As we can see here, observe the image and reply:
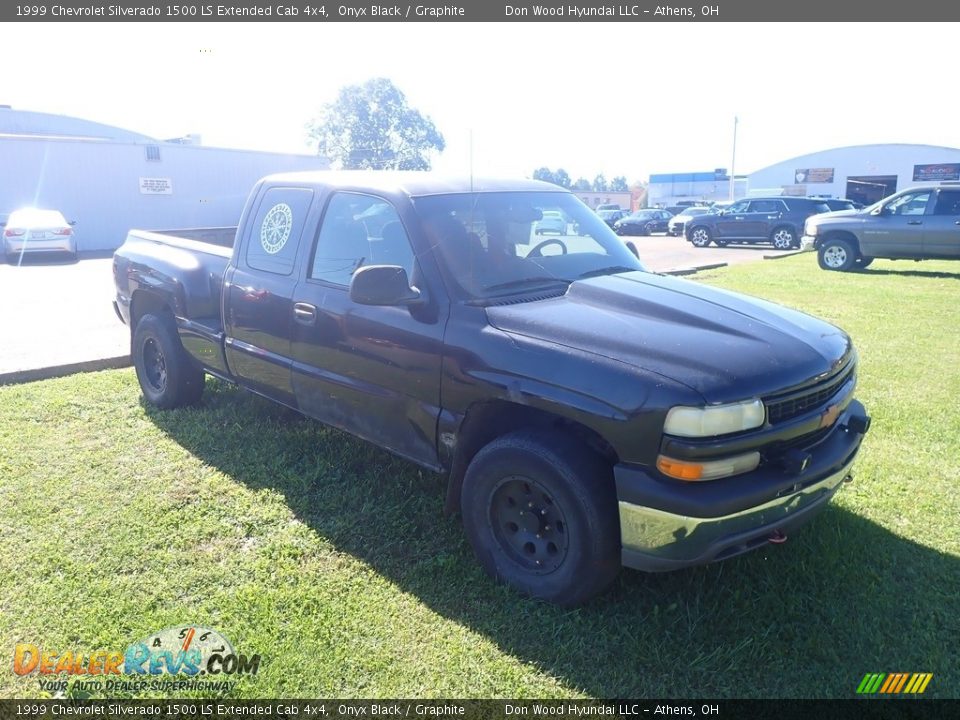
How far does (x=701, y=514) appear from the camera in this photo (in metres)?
2.62

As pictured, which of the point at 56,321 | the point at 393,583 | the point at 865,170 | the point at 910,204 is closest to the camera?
the point at 393,583

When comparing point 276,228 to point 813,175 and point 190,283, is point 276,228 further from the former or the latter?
point 813,175

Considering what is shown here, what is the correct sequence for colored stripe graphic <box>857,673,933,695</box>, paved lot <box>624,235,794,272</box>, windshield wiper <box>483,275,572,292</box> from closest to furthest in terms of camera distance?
colored stripe graphic <box>857,673,933,695</box> < windshield wiper <box>483,275,572,292</box> < paved lot <box>624,235,794,272</box>

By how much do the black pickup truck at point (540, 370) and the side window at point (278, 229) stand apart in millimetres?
16

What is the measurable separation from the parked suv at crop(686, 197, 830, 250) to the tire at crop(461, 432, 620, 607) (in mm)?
21987

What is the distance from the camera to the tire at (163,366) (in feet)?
17.2

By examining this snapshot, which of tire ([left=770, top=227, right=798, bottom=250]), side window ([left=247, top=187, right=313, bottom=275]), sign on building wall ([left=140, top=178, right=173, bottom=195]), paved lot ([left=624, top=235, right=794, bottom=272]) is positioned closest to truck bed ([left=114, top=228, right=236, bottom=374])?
side window ([left=247, top=187, right=313, bottom=275])

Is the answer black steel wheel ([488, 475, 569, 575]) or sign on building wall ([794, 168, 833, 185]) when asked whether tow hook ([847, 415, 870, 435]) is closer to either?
black steel wheel ([488, 475, 569, 575])

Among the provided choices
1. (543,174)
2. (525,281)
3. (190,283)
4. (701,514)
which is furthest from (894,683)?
(543,174)

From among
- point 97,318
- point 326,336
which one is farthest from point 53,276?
point 326,336

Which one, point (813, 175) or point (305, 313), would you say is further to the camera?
point (813, 175)

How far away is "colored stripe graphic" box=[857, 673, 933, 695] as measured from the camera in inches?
104

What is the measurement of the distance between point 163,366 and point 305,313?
2.08 meters

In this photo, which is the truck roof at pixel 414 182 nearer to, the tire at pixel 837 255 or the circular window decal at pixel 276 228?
the circular window decal at pixel 276 228
